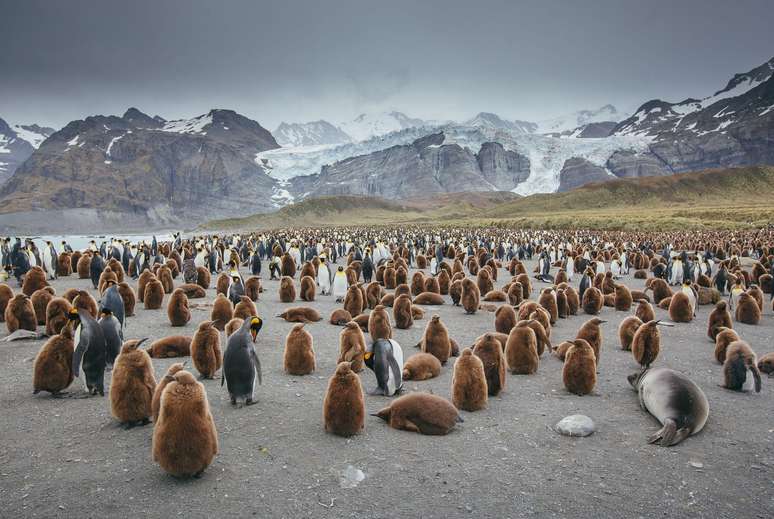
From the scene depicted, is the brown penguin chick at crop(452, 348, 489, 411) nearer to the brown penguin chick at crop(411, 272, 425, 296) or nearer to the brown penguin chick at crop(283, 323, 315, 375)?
the brown penguin chick at crop(283, 323, 315, 375)

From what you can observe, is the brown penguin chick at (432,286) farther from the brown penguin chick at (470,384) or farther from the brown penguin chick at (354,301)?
the brown penguin chick at (470,384)

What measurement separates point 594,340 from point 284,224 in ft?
355

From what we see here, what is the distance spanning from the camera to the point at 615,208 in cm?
9131

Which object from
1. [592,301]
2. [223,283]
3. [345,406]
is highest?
[223,283]

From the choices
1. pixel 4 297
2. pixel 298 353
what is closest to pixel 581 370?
pixel 298 353

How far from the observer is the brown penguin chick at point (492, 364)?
6.32 m

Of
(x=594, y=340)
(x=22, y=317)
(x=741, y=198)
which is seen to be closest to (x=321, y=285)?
(x=22, y=317)

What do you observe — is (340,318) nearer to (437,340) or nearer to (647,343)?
(437,340)

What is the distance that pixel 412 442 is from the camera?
4895 millimetres

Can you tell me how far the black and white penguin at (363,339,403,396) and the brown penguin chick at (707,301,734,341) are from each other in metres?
6.61

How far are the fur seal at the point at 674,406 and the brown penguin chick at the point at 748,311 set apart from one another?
7.05 metres

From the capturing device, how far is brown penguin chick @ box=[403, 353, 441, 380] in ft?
23.1

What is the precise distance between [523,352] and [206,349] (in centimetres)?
453

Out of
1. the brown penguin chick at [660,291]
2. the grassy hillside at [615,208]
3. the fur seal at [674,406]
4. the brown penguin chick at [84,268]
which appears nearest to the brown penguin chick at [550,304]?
the brown penguin chick at [660,291]
